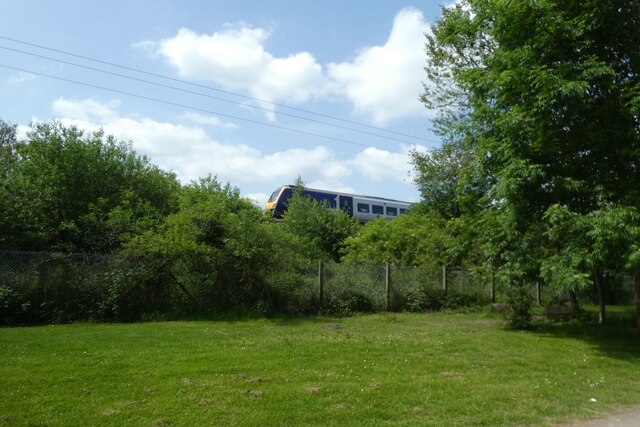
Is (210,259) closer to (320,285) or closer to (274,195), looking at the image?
(320,285)

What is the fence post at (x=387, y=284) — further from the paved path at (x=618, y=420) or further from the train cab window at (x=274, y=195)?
the train cab window at (x=274, y=195)

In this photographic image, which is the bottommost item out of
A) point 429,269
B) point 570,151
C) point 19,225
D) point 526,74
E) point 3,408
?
point 3,408

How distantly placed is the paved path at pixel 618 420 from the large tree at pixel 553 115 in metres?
5.49

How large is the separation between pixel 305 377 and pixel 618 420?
13.7 ft

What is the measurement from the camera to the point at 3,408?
6066 millimetres

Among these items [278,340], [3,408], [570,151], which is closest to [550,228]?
[570,151]

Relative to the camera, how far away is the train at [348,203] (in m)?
40.9

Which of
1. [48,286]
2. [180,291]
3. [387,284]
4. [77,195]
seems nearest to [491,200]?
[387,284]

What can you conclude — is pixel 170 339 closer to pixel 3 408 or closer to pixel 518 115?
pixel 3 408

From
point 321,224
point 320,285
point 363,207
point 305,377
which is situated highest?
point 363,207

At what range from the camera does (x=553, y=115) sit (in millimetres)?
11648

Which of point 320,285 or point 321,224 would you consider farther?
point 321,224

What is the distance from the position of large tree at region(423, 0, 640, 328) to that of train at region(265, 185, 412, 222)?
2708 centimetres

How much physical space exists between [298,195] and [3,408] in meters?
30.4
